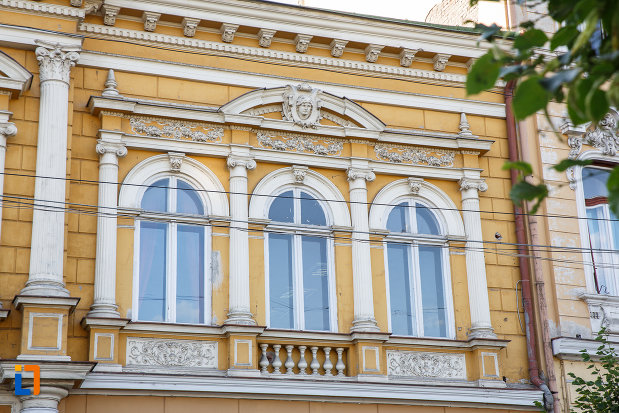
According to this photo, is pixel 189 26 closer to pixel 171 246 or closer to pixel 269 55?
pixel 269 55

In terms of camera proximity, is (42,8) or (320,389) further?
(320,389)

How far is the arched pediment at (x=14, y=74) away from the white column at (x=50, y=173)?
0.70 feet

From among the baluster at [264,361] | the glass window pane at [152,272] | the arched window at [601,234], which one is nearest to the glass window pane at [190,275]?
the glass window pane at [152,272]

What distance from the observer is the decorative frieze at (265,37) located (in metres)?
13.6

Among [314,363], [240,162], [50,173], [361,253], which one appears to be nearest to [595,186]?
[361,253]

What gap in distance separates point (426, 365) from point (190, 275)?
132 inches

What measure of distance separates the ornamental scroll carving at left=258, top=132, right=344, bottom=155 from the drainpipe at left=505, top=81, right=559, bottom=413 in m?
2.60

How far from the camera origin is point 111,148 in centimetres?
→ 1248

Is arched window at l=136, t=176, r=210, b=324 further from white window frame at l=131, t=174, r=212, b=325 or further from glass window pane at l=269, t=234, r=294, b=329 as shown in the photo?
glass window pane at l=269, t=234, r=294, b=329

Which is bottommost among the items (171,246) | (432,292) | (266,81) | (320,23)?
(432,292)

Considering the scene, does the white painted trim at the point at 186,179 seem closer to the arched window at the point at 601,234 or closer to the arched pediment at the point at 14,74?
the arched pediment at the point at 14,74

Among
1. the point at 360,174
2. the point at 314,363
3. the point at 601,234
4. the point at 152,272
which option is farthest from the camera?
the point at 601,234

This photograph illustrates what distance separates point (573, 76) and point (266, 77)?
9704 mm

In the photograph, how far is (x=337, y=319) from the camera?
1311 cm
